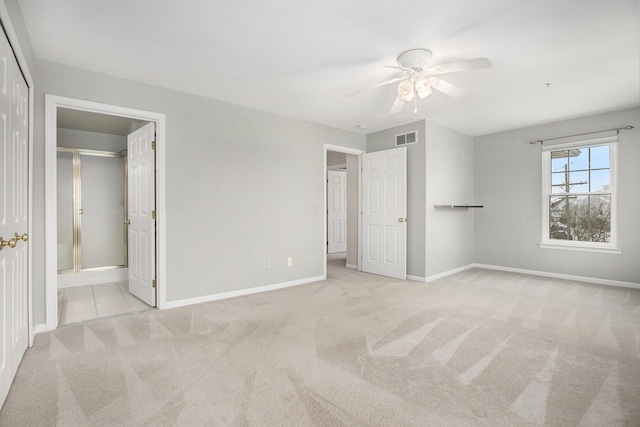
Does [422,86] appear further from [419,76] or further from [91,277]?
[91,277]

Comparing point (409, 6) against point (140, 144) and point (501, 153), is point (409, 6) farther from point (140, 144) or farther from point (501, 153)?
point (501, 153)

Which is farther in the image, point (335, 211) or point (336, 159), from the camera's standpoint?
point (335, 211)

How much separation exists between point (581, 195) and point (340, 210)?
15.8ft

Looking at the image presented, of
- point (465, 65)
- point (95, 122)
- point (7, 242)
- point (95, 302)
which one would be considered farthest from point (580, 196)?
point (95, 122)

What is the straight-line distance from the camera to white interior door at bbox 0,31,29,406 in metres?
1.75

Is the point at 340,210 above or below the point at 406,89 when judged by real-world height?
below

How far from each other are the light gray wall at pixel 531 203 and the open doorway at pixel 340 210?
2.37 meters

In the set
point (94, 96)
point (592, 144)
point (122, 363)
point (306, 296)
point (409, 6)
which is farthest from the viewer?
point (592, 144)

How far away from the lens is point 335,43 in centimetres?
254

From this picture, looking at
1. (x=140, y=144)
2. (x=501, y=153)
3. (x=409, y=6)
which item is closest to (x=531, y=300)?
(x=501, y=153)

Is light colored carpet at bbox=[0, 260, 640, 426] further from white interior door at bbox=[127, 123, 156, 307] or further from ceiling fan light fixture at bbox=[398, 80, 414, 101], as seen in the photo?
ceiling fan light fixture at bbox=[398, 80, 414, 101]

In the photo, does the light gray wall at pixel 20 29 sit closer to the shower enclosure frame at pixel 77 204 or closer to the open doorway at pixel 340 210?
the shower enclosure frame at pixel 77 204

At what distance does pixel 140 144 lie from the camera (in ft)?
12.4

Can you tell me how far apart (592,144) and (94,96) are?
21.6ft
